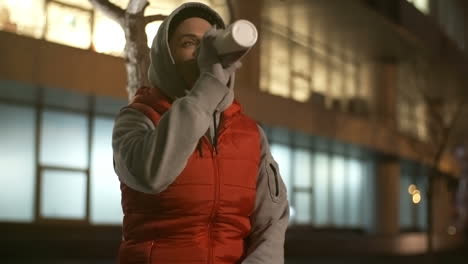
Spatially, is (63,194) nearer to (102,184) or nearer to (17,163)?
(102,184)

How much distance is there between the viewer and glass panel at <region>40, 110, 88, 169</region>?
54.3 feet

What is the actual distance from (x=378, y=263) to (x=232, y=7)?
54.0ft

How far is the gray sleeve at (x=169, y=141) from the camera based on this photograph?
2.17 metres

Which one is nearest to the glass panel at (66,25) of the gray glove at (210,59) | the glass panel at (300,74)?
the glass panel at (300,74)

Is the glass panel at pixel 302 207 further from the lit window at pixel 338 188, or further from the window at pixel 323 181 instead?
the lit window at pixel 338 188

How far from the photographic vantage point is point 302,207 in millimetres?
26562

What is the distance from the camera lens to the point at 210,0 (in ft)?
14.7

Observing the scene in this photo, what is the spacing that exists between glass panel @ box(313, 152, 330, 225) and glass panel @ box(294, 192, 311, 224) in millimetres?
515

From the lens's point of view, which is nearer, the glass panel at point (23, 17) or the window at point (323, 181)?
the glass panel at point (23, 17)

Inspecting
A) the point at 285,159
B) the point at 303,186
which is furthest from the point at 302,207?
the point at 285,159

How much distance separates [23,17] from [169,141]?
42.1 ft

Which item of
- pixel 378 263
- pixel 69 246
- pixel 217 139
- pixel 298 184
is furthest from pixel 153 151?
pixel 298 184

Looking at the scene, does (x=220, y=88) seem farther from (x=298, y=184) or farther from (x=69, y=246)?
(x=298, y=184)

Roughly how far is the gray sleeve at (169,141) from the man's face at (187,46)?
15 centimetres
